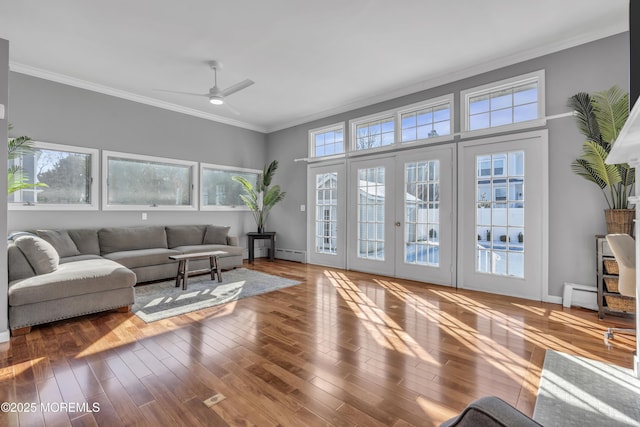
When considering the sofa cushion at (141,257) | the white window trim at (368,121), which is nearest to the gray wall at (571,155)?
the white window trim at (368,121)

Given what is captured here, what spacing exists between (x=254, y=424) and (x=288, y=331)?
4.11ft

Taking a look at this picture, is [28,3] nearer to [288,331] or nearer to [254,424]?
[288,331]

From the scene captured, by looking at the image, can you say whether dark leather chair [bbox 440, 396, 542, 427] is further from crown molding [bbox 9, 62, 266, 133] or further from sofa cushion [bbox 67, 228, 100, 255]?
crown molding [bbox 9, 62, 266, 133]

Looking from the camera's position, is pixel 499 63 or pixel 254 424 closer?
pixel 254 424

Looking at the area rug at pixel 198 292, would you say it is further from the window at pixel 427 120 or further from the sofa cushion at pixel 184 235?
the window at pixel 427 120

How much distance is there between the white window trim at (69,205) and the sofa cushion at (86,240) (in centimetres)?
38

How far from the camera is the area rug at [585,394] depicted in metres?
1.68

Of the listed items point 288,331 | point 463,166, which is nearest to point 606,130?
point 463,166

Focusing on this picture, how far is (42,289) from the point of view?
286 cm

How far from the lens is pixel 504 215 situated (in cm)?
409

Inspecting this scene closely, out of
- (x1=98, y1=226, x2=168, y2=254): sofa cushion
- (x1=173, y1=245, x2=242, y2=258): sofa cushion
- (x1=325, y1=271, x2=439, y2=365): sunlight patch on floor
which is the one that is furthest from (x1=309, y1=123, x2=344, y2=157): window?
(x1=98, y1=226, x2=168, y2=254): sofa cushion

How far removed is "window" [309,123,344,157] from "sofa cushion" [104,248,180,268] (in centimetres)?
340

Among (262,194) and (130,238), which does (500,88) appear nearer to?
(262,194)

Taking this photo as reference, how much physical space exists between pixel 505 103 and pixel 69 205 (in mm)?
6511
